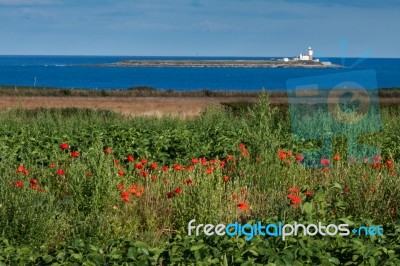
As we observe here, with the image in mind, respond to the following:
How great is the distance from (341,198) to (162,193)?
7.20 ft

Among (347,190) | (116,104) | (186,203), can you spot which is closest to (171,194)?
(186,203)

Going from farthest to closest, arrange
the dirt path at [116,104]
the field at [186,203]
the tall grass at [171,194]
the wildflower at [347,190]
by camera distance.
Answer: the dirt path at [116,104], the wildflower at [347,190], the tall grass at [171,194], the field at [186,203]

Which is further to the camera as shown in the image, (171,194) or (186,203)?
(186,203)

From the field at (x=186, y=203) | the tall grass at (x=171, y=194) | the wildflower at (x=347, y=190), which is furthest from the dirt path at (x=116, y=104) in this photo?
the wildflower at (x=347, y=190)

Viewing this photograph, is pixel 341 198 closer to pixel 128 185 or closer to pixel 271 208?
pixel 271 208

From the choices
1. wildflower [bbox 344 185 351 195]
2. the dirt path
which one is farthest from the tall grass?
the dirt path

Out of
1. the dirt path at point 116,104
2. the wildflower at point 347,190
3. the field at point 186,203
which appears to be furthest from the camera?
the dirt path at point 116,104

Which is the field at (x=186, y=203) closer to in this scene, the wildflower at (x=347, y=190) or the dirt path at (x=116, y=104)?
the wildflower at (x=347, y=190)

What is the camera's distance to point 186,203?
818cm

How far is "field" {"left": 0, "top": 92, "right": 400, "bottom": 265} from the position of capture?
5926 millimetres

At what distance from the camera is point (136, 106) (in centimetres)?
3834

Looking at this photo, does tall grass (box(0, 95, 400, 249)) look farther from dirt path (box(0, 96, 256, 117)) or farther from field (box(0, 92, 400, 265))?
dirt path (box(0, 96, 256, 117))

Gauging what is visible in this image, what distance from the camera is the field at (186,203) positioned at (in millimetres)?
5926

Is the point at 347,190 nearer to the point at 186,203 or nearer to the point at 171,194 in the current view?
the point at 186,203
